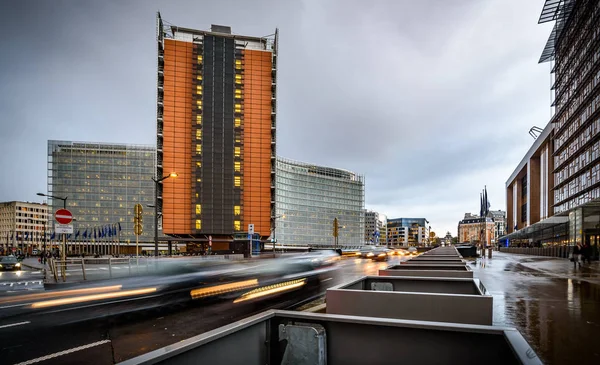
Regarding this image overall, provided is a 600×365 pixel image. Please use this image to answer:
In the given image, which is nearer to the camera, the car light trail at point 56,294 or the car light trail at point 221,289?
the car light trail at point 56,294

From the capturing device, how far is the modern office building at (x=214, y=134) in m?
74.8

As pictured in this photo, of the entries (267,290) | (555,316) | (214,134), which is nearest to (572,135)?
(555,316)

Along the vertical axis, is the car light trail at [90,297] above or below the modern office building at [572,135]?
below

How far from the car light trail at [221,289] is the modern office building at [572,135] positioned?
27.7m

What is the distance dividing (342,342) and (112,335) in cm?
705

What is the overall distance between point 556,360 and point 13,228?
753ft

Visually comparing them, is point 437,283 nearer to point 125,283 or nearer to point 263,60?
point 125,283

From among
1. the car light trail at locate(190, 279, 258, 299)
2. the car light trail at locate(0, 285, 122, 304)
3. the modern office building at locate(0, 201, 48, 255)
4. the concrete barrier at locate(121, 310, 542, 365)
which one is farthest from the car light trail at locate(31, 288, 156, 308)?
the modern office building at locate(0, 201, 48, 255)

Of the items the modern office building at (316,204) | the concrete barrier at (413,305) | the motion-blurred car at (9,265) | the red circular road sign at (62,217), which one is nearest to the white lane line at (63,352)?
the concrete barrier at (413,305)

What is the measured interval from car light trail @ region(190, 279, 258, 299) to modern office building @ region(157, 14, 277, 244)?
202 ft

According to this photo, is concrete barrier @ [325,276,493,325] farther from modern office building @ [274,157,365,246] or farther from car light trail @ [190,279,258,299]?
modern office building @ [274,157,365,246]

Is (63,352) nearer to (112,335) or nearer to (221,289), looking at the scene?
(112,335)

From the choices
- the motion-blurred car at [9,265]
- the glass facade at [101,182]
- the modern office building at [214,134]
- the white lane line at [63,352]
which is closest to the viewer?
the white lane line at [63,352]

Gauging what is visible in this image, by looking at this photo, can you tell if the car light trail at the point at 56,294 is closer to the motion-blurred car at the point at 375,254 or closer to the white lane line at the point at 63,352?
the white lane line at the point at 63,352
